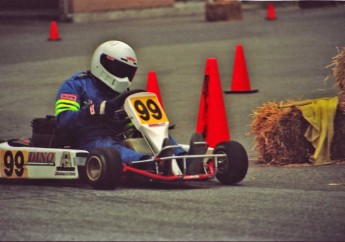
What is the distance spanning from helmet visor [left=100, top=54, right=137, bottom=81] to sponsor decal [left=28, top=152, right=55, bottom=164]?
0.86 m

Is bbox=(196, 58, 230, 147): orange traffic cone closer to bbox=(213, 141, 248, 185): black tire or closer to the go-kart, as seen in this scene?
the go-kart

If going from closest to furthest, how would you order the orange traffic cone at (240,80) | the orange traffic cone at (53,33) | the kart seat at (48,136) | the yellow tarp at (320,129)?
the kart seat at (48,136) < the yellow tarp at (320,129) < the orange traffic cone at (240,80) < the orange traffic cone at (53,33)

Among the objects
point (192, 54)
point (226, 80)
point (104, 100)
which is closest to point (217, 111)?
point (104, 100)

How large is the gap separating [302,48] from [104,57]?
12.7 meters

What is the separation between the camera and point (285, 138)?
1026cm

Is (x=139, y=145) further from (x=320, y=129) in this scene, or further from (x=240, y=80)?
(x=240, y=80)

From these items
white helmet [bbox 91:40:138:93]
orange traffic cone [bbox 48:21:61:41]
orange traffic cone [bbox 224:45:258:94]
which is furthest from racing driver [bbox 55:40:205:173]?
orange traffic cone [bbox 48:21:61:41]

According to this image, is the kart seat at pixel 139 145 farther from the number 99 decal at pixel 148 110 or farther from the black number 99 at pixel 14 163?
the black number 99 at pixel 14 163

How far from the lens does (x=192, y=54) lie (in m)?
21.1

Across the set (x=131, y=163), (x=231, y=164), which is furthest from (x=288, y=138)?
(x=131, y=163)

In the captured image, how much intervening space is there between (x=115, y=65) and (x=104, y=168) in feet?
3.89

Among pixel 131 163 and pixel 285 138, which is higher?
pixel 285 138

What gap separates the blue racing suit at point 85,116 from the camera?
354 inches

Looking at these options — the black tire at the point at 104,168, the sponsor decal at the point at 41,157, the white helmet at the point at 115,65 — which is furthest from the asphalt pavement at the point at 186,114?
the white helmet at the point at 115,65
